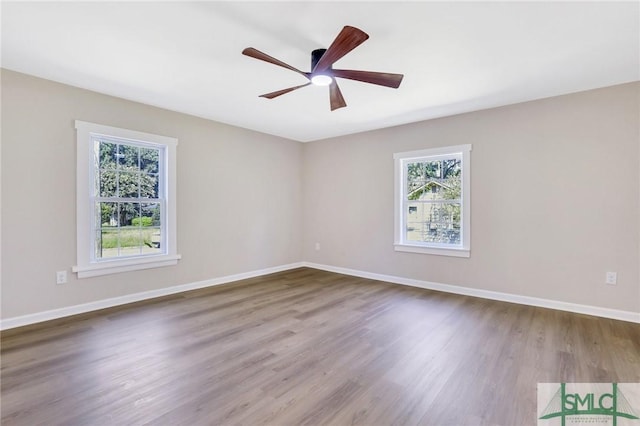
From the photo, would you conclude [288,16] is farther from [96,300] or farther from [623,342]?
[623,342]

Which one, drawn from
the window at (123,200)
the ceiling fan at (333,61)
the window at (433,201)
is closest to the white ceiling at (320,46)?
the ceiling fan at (333,61)

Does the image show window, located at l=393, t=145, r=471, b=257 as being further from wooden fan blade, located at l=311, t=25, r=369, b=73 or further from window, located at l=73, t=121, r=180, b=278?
window, located at l=73, t=121, r=180, b=278

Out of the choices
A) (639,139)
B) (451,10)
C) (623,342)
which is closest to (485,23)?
(451,10)

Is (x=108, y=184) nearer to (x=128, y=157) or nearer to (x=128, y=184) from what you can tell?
(x=128, y=184)

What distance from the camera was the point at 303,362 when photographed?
2373mm

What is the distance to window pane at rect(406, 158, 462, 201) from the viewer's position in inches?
175

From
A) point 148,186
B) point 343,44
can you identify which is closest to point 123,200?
point 148,186

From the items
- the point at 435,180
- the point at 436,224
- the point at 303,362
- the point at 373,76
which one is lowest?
the point at 303,362

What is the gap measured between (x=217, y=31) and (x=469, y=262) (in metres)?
4.00

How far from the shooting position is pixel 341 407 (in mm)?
1842

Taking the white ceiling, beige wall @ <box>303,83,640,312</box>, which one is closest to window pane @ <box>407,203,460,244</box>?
beige wall @ <box>303,83,640,312</box>

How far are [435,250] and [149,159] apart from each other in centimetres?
423

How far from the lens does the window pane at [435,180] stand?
4441 mm

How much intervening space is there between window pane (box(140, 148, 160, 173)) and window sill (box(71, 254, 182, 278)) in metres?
1.19
